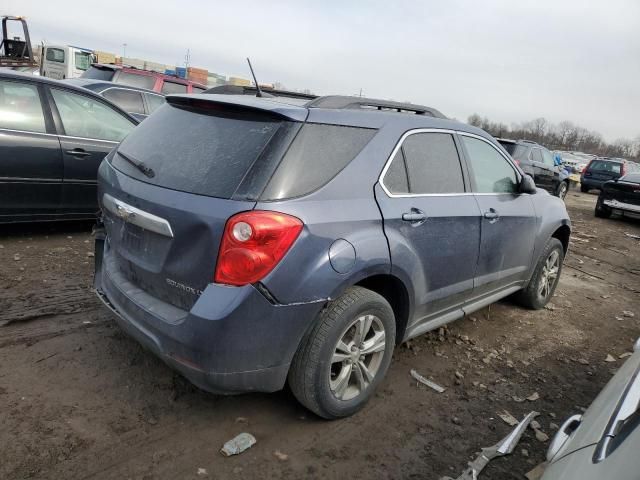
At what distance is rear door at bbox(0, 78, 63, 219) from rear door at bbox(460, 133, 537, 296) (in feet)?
13.1

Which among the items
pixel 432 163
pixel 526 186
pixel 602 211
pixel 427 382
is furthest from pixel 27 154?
pixel 602 211

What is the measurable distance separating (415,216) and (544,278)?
2.65 meters

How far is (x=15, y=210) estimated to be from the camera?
4.89m

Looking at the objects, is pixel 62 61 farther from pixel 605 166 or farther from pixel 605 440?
pixel 605 440

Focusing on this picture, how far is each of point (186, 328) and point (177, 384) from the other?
87cm

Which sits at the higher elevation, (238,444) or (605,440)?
(605,440)

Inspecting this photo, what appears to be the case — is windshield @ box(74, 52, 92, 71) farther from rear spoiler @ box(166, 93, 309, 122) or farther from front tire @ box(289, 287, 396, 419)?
front tire @ box(289, 287, 396, 419)

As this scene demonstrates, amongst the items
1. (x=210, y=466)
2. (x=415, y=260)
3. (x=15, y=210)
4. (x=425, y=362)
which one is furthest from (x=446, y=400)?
(x=15, y=210)

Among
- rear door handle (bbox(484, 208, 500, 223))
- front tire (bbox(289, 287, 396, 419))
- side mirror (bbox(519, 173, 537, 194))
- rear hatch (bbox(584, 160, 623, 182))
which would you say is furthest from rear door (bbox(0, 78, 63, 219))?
rear hatch (bbox(584, 160, 623, 182))

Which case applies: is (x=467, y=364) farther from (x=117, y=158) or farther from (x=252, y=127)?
(x=117, y=158)

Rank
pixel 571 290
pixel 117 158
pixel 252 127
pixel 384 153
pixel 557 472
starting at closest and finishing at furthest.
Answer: pixel 557 472, pixel 252 127, pixel 384 153, pixel 117 158, pixel 571 290

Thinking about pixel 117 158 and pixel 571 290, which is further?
pixel 571 290

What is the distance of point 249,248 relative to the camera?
2.30 meters

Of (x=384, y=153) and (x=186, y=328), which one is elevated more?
(x=384, y=153)
